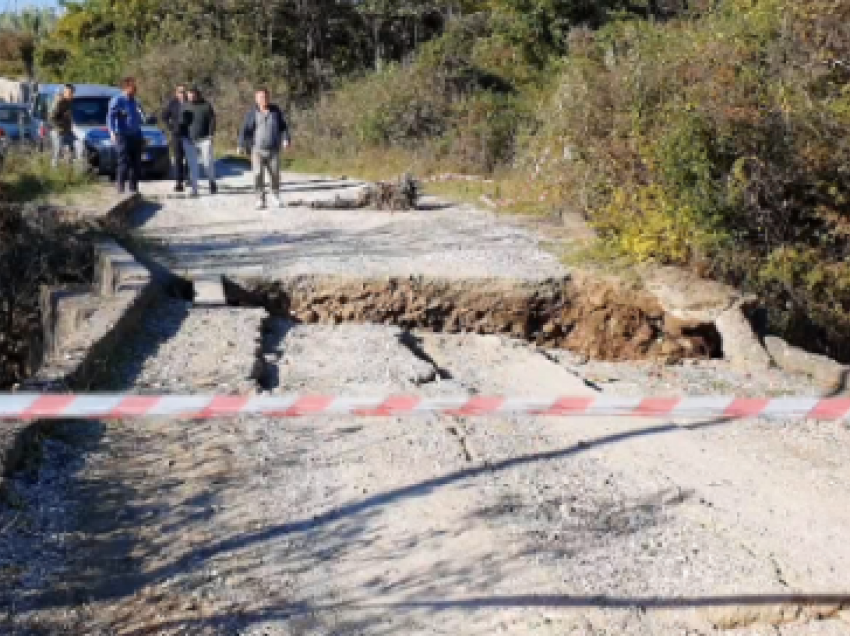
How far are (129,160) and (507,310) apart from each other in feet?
23.8

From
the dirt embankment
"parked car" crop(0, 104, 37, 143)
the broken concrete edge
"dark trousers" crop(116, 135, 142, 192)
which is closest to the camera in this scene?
the broken concrete edge

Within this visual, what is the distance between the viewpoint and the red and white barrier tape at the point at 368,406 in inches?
159

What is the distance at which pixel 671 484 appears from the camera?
20.1 feet

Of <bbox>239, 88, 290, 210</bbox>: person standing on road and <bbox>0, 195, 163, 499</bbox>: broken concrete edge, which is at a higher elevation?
<bbox>239, 88, 290, 210</bbox>: person standing on road

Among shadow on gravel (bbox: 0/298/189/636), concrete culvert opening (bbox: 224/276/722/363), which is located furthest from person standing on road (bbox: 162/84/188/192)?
shadow on gravel (bbox: 0/298/189/636)

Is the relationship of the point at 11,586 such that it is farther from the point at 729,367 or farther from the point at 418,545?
the point at 729,367

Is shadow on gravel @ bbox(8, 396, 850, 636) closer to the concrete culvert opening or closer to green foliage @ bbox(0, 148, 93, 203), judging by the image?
the concrete culvert opening

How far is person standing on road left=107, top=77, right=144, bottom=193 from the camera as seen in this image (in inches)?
606

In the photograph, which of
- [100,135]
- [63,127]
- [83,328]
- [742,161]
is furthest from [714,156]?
[100,135]

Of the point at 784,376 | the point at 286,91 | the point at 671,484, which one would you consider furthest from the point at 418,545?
the point at 286,91

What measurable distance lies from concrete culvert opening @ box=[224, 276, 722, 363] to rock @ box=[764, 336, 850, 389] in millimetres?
808

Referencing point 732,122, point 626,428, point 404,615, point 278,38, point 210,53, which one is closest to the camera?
point 404,615

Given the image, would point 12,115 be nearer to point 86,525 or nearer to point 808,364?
point 808,364

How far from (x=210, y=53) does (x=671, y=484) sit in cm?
2722
